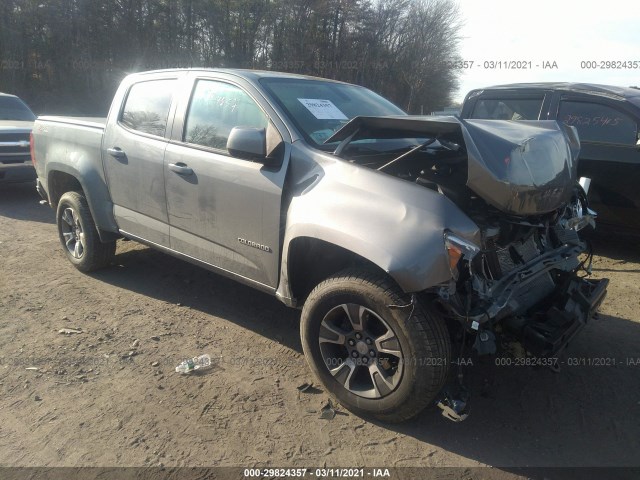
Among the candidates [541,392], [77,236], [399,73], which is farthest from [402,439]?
[399,73]

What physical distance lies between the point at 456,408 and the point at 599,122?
4376mm

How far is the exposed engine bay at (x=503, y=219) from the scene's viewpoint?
8.31ft

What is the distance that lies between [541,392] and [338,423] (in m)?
1.34

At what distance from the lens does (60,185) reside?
5.12 meters

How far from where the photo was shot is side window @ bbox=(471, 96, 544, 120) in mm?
5964

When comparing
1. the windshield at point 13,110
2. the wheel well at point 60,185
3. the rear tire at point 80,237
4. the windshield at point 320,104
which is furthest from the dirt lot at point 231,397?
the windshield at point 13,110

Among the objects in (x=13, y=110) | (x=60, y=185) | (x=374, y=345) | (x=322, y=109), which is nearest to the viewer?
(x=374, y=345)

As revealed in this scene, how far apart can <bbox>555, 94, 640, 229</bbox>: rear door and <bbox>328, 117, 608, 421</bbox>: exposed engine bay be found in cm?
215

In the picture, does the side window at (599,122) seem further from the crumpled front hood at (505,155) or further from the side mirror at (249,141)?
the side mirror at (249,141)

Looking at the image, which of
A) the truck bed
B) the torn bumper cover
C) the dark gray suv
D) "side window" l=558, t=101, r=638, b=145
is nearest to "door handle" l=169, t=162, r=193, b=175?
the truck bed

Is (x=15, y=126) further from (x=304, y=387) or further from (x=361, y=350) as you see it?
(x=361, y=350)

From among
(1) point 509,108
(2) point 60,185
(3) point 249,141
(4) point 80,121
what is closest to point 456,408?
(3) point 249,141

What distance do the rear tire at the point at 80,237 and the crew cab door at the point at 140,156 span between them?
1.75 ft

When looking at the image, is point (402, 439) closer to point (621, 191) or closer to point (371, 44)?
point (621, 191)
